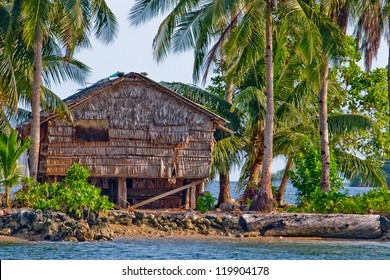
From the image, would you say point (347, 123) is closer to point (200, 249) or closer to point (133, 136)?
point (133, 136)

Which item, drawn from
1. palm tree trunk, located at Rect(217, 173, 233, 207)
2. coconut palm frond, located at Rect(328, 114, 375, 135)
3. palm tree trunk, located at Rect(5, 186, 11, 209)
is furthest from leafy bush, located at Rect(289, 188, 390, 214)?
palm tree trunk, located at Rect(5, 186, 11, 209)

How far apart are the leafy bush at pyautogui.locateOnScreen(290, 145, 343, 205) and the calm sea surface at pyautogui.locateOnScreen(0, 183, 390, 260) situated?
3.95 metres

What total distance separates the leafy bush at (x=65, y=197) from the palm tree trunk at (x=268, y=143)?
15.1ft

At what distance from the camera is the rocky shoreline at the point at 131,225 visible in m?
27.1

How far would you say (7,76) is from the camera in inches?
1178

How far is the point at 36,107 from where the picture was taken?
29.9m

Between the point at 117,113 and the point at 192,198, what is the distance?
12.9 ft

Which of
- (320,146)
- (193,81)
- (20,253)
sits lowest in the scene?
(20,253)

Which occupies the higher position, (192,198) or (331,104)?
(331,104)

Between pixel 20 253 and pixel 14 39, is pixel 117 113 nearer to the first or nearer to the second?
pixel 14 39

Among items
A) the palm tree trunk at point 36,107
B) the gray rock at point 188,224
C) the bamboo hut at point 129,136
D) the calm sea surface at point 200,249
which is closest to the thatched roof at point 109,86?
the bamboo hut at point 129,136

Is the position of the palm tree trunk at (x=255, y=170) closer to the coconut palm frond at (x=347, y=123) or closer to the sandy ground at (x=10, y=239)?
the coconut palm frond at (x=347, y=123)

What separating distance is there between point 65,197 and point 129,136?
4278 mm

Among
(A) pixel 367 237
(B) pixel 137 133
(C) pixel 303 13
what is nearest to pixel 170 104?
(B) pixel 137 133
